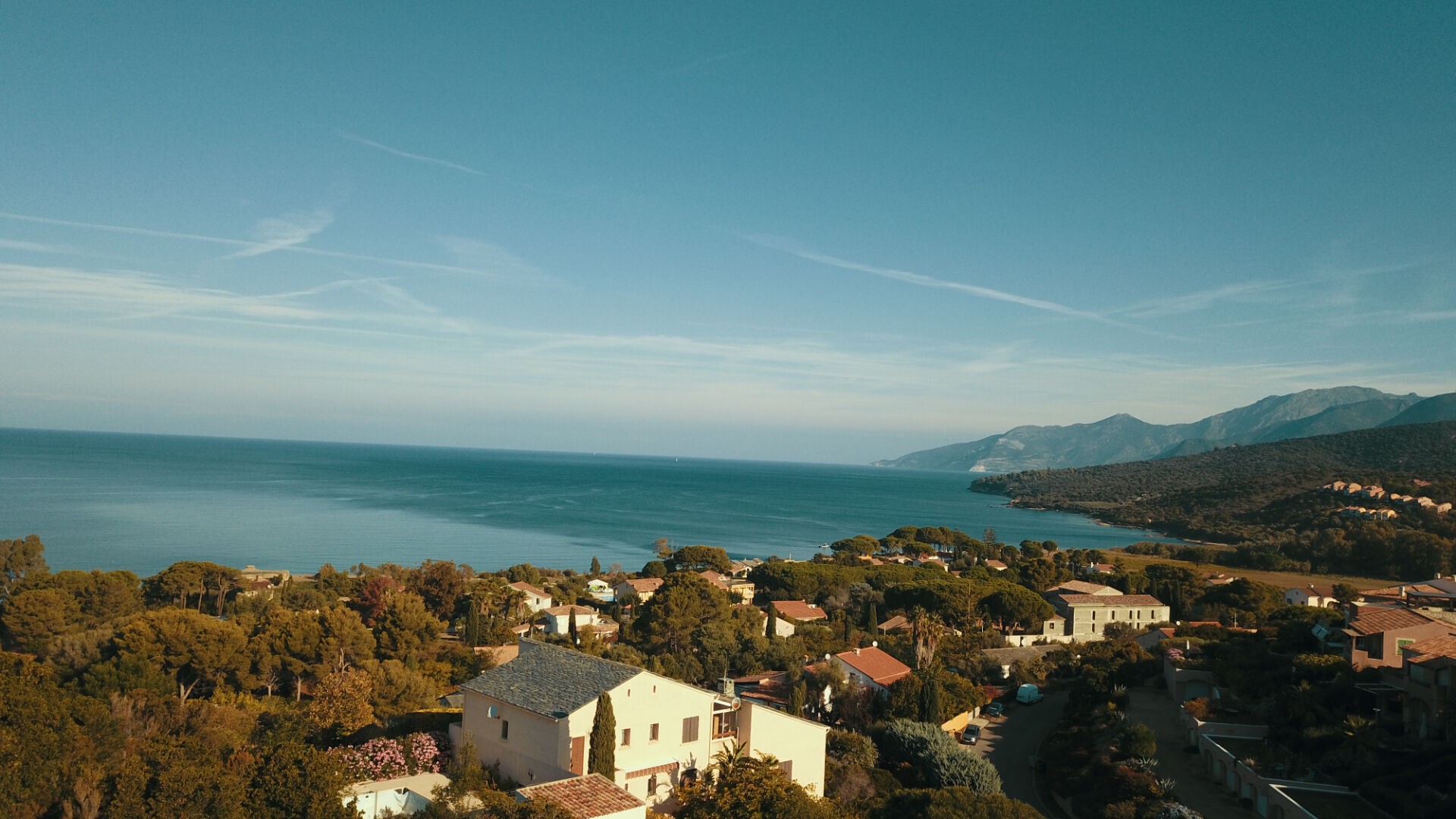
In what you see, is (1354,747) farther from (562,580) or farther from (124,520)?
(124,520)

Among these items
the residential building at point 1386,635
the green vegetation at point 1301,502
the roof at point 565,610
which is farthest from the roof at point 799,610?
the green vegetation at point 1301,502

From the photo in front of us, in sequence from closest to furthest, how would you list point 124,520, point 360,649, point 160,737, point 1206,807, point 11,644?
point 160,737
point 1206,807
point 360,649
point 11,644
point 124,520

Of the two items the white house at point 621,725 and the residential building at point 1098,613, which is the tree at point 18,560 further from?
the residential building at point 1098,613

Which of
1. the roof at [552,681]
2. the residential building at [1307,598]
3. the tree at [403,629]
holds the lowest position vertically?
the residential building at [1307,598]

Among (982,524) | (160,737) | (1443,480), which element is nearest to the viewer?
(160,737)

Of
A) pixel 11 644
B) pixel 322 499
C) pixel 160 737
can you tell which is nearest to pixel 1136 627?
pixel 160 737
